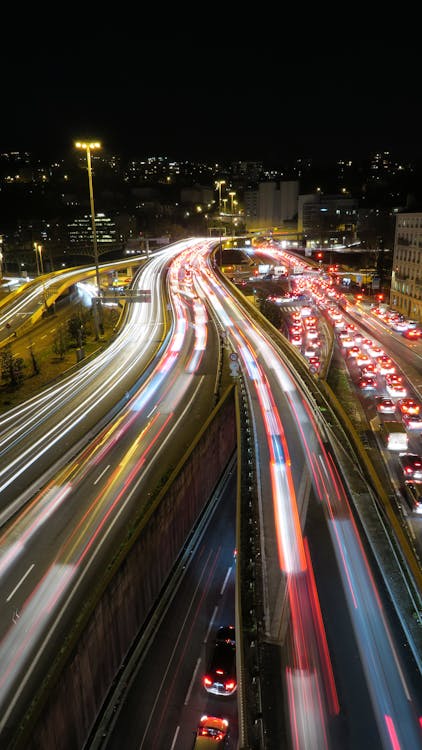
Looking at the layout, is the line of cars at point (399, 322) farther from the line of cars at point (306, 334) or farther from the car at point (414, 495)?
the car at point (414, 495)

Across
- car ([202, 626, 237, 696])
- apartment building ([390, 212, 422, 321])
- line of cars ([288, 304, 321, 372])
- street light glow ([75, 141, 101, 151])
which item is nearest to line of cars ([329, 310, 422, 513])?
line of cars ([288, 304, 321, 372])

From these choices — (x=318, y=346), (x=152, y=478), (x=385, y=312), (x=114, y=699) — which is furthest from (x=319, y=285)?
(x=114, y=699)

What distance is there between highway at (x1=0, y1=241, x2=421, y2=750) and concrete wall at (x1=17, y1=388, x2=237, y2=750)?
0.54m

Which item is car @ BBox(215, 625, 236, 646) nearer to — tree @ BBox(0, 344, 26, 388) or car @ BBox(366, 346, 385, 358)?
tree @ BBox(0, 344, 26, 388)

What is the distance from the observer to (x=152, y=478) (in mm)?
15586

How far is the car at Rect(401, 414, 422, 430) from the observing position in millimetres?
24753

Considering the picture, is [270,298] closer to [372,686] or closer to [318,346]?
[318,346]

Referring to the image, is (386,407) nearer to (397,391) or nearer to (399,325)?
(397,391)

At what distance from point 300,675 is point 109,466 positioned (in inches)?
344

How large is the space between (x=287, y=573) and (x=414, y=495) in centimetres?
855

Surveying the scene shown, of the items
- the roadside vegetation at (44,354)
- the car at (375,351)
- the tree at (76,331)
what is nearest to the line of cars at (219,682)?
the roadside vegetation at (44,354)

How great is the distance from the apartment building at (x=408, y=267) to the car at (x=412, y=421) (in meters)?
22.6

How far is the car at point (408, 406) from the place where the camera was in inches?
1016

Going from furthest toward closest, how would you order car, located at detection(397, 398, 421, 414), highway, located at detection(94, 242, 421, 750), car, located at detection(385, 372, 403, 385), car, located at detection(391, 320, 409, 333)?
1. car, located at detection(391, 320, 409, 333)
2. car, located at detection(385, 372, 403, 385)
3. car, located at detection(397, 398, 421, 414)
4. highway, located at detection(94, 242, 421, 750)
